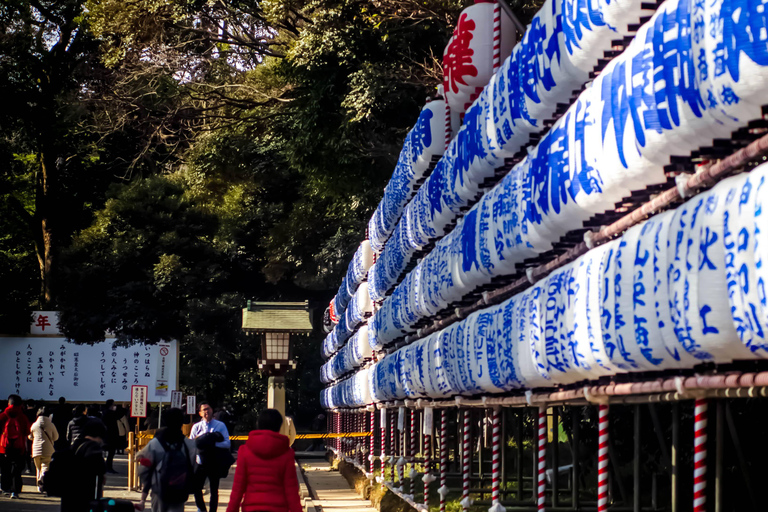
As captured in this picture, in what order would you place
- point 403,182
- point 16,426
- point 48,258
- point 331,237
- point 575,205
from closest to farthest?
1. point 575,205
2. point 403,182
3. point 16,426
4. point 331,237
5. point 48,258

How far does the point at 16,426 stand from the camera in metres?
15.3

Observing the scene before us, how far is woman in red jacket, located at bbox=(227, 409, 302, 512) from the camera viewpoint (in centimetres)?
712

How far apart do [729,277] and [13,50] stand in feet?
114

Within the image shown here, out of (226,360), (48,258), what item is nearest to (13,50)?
(48,258)

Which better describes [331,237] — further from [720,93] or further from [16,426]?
[720,93]

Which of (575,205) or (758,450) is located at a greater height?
(575,205)

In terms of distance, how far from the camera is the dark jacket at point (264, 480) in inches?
280

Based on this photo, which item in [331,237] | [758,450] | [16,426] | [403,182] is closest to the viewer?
[758,450]

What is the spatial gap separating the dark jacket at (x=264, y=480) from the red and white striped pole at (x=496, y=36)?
4.51m

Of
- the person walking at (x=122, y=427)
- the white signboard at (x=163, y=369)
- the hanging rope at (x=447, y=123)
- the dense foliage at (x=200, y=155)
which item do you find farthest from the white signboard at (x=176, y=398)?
the hanging rope at (x=447, y=123)

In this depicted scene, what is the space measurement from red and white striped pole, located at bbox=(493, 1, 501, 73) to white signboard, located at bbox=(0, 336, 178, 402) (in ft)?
64.6

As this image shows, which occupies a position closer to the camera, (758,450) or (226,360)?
(758,450)

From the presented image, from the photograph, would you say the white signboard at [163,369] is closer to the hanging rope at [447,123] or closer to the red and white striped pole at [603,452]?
the hanging rope at [447,123]

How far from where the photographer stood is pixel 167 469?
805 centimetres
